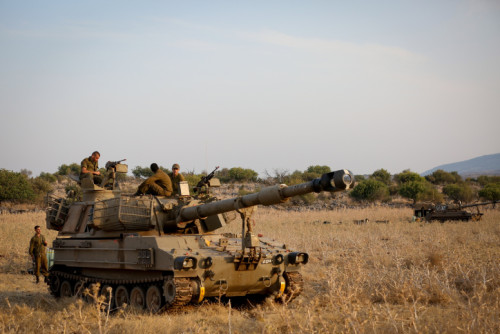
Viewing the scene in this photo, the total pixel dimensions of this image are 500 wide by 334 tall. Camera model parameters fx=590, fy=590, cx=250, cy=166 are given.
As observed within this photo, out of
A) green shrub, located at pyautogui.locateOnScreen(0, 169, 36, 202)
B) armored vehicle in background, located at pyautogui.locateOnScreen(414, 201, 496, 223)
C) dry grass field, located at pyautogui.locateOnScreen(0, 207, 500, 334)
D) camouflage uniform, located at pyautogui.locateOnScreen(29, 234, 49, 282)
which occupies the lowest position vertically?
dry grass field, located at pyautogui.locateOnScreen(0, 207, 500, 334)

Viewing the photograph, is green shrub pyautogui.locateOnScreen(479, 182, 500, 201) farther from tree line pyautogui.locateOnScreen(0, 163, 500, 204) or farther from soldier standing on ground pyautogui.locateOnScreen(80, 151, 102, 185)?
soldier standing on ground pyautogui.locateOnScreen(80, 151, 102, 185)

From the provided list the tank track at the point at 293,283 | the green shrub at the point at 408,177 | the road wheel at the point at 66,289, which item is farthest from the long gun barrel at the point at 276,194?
the green shrub at the point at 408,177

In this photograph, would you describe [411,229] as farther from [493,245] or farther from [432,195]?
[432,195]

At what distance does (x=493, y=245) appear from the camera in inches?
715

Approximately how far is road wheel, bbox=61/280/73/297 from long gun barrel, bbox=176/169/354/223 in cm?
368

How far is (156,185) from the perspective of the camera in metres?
12.9

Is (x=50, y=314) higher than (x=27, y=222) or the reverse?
the reverse

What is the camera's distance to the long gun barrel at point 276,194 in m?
7.82

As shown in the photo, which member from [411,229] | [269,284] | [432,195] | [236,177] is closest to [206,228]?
[269,284]

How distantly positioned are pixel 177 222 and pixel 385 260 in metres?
6.57

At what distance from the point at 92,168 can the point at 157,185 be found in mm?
2258

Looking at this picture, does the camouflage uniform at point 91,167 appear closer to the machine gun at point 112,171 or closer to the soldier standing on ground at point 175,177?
the machine gun at point 112,171

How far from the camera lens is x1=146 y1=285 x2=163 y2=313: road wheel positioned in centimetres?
1079

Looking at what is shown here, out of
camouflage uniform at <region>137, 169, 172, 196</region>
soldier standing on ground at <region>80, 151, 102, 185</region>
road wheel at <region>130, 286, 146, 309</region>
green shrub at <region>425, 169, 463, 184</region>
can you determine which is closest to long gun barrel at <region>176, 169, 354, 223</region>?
camouflage uniform at <region>137, 169, 172, 196</region>
